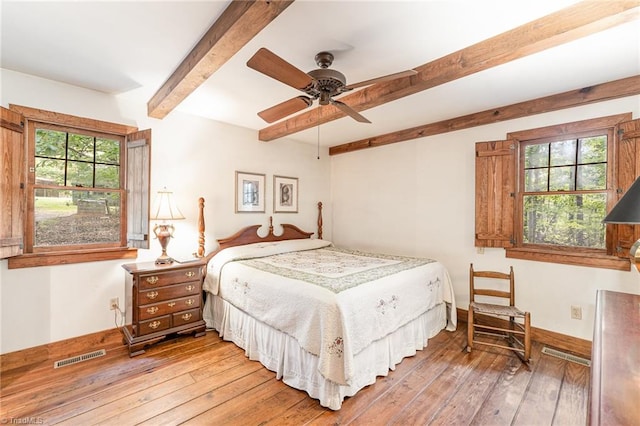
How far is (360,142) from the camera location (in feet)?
15.1

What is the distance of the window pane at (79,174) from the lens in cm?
279

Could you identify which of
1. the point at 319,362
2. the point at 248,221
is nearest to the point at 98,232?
the point at 248,221

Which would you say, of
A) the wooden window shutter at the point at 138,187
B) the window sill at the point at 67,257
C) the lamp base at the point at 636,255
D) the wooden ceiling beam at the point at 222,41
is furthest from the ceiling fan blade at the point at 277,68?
the window sill at the point at 67,257

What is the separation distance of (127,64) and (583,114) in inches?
162

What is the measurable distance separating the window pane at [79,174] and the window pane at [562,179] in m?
4.83

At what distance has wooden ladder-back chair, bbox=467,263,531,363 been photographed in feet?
8.43

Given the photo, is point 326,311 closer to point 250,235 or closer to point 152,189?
point 250,235

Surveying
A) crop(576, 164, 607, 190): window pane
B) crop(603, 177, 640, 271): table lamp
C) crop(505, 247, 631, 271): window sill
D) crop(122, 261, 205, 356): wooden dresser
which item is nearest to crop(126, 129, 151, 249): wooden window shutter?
crop(122, 261, 205, 356): wooden dresser

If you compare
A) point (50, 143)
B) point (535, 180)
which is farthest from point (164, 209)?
point (535, 180)

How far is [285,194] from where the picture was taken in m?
4.48

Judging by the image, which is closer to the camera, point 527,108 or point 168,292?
point 168,292

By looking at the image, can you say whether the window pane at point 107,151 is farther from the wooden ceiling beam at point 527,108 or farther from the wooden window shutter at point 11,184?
the wooden ceiling beam at point 527,108

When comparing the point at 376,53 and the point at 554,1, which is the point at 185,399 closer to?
the point at 376,53

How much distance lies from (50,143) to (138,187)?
82 cm
